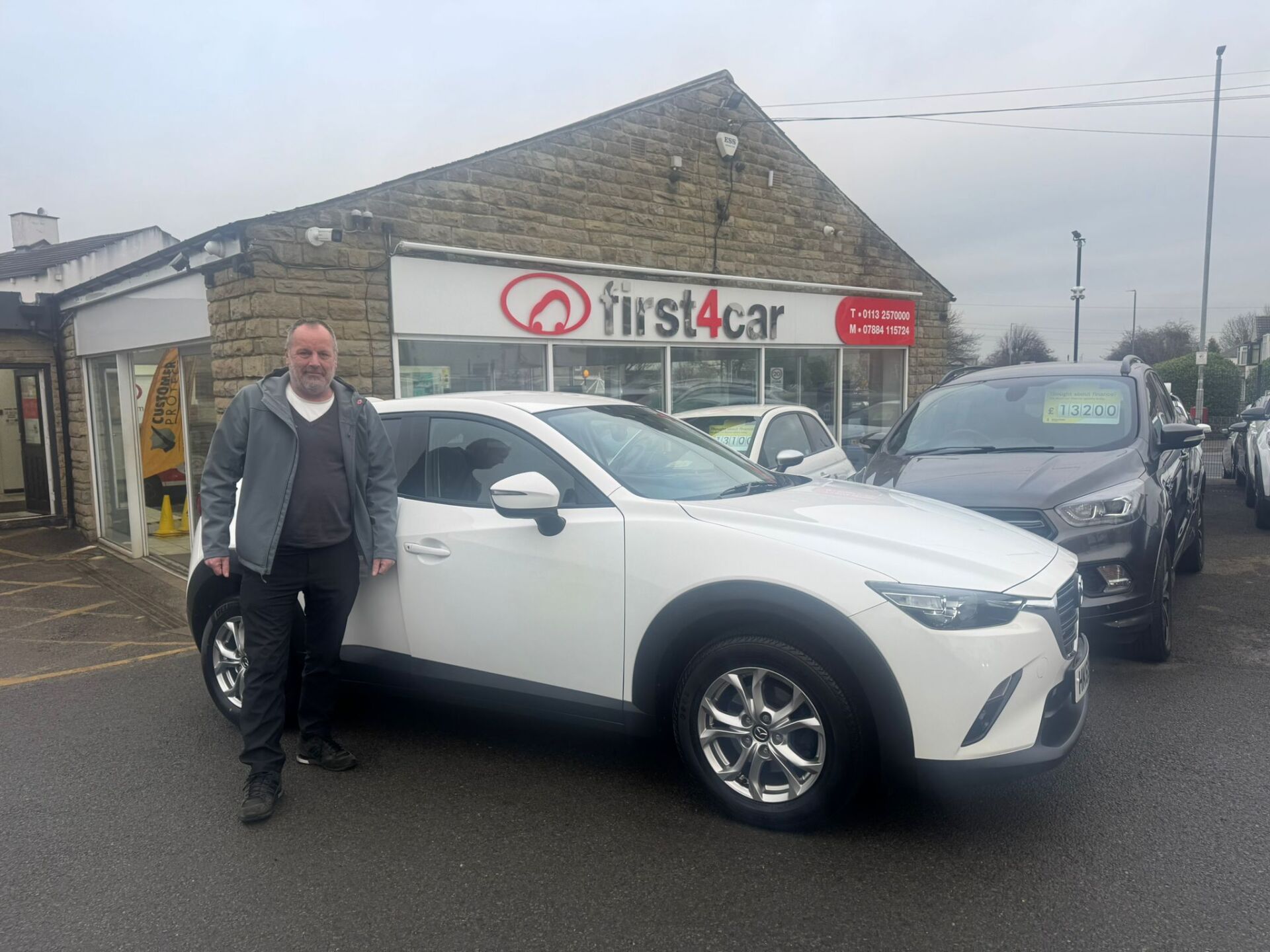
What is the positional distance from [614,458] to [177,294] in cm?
610

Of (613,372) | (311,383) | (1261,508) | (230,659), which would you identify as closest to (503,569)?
(311,383)

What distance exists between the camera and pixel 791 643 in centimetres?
317

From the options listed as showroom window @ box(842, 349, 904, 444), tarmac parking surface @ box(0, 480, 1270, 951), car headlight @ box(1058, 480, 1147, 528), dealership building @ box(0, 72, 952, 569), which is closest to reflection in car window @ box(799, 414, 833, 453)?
dealership building @ box(0, 72, 952, 569)

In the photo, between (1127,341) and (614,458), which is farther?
(1127,341)

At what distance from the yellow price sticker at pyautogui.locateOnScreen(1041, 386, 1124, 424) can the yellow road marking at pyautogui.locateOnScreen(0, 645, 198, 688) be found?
606 centimetres

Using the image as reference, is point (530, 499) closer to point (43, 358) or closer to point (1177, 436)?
point (1177, 436)

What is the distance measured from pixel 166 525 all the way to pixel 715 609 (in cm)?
856

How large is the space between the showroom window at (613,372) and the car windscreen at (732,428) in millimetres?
1714

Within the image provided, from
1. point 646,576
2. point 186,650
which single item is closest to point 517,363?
point 186,650

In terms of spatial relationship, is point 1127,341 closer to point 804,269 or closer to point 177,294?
point 804,269

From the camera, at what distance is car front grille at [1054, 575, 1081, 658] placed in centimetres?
317

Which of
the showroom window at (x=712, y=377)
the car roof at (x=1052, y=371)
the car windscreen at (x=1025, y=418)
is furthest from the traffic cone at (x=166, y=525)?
the car roof at (x=1052, y=371)

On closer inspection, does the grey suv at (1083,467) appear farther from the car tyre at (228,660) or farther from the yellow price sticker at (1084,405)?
the car tyre at (228,660)

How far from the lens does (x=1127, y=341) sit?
6594cm
